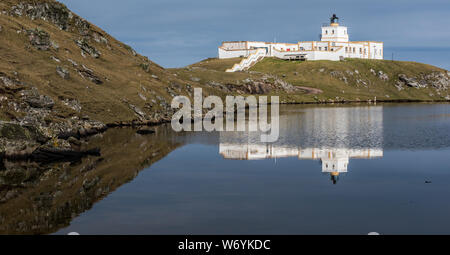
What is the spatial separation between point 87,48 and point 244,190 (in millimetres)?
86825

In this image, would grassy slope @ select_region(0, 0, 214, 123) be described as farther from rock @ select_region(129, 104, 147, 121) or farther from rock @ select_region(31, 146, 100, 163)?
rock @ select_region(31, 146, 100, 163)

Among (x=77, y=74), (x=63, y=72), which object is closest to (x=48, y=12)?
(x=77, y=74)

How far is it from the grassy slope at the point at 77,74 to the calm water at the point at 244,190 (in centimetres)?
2097

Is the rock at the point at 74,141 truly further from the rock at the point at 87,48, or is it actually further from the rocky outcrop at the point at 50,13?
the rocky outcrop at the point at 50,13

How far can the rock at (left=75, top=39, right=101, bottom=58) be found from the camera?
114 meters

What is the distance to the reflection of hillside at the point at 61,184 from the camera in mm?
29744

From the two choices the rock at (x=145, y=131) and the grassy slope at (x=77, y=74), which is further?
the grassy slope at (x=77, y=74)

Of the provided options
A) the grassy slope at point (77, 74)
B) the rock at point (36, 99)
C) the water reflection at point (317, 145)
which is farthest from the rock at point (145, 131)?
the rock at point (36, 99)

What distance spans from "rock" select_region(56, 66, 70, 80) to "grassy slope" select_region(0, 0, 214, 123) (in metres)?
0.79

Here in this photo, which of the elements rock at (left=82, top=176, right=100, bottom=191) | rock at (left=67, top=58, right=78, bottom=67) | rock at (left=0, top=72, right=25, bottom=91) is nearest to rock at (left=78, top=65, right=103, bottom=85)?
rock at (left=67, top=58, right=78, bottom=67)

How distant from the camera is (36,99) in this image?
237 feet

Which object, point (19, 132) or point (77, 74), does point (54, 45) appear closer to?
point (77, 74)
